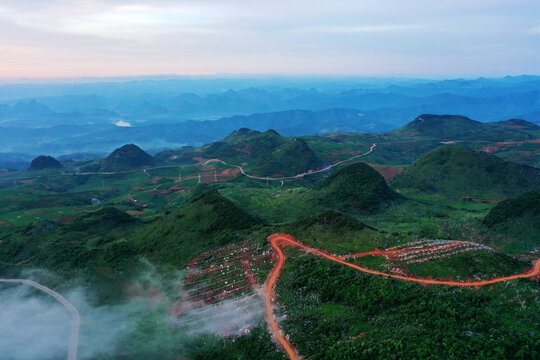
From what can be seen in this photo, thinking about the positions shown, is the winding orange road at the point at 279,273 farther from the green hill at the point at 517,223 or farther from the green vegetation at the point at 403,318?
the green hill at the point at 517,223

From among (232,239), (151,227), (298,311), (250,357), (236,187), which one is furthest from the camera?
(236,187)

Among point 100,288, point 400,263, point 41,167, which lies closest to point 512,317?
point 400,263

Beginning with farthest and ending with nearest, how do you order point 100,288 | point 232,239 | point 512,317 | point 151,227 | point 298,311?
point 151,227, point 232,239, point 100,288, point 298,311, point 512,317

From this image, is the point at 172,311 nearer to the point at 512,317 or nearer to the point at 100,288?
the point at 100,288

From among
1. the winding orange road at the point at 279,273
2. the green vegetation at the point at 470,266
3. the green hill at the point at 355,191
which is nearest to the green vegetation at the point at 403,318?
the winding orange road at the point at 279,273

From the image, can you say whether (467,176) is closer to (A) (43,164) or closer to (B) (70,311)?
(B) (70,311)

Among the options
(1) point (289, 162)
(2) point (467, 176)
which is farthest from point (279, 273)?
(1) point (289, 162)

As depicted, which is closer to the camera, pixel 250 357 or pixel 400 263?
pixel 250 357

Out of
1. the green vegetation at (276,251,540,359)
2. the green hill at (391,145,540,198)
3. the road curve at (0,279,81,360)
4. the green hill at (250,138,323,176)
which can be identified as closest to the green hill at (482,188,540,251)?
the green vegetation at (276,251,540,359)
